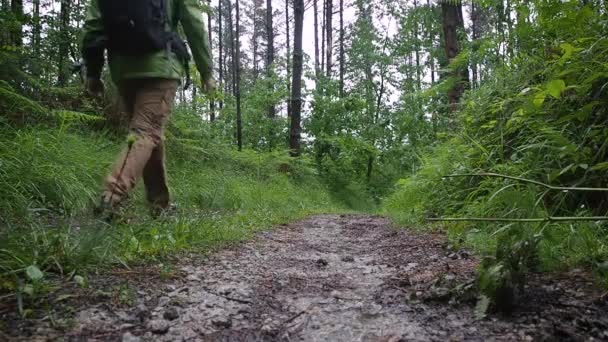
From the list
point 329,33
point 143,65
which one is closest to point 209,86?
point 143,65

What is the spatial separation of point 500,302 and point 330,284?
0.80 m

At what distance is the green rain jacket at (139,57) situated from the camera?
2.98 meters

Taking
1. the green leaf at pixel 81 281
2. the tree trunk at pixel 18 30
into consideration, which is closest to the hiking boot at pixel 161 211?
the green leaf at pixel 81 281

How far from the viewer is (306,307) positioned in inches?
61.7

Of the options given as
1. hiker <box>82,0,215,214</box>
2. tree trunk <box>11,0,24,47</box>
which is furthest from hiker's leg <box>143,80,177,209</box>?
tree trunk <box>11,0,24,47</box>

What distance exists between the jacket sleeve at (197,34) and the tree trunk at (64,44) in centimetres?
368

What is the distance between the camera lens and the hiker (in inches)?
107

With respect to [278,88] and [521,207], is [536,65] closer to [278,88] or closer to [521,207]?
[521,207]

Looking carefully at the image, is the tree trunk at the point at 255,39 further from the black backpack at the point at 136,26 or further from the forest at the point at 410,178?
the black backpack at the point at 136,26

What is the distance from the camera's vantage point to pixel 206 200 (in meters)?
5.29

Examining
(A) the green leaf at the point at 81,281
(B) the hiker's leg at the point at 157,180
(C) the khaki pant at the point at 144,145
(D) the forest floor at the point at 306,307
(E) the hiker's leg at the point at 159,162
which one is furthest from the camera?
(B) the hiker's leg at the point at 157,180

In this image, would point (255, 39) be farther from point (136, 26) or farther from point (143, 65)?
point (136, 26)

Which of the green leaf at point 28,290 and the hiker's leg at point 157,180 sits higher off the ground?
the hiker's leg at point 157,180

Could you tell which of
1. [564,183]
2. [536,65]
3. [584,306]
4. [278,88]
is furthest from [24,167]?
[278,88]
